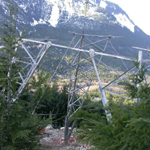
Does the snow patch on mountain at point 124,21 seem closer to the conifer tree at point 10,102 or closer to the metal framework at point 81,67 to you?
the metal framework at point 81,67

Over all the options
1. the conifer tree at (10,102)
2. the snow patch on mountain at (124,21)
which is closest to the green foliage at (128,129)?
the conifer tree at (10,102)

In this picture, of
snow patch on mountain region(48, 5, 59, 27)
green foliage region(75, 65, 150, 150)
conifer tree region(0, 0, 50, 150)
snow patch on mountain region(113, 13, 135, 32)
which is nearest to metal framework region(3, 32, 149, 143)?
conifer tree region(0, 0, 50, 150)

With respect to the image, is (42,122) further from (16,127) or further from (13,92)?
(13,92)

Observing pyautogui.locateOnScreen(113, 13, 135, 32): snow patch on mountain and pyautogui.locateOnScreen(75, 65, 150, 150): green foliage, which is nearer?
pyautogui.locateOnScreen(75, 65, 150, 150): green foliage

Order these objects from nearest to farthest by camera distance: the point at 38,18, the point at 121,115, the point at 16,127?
the point at 121,115 < the point at 16,127 < the point at 38,18

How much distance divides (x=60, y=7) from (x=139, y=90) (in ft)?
415

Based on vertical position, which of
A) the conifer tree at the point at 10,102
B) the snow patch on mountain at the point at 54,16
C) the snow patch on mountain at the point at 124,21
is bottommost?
the conifer tree at the point at 10,102

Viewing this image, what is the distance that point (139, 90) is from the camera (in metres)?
2.24

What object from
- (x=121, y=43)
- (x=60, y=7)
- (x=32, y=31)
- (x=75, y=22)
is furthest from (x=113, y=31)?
(x=32, y=31)

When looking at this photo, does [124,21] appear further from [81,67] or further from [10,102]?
[10,102]

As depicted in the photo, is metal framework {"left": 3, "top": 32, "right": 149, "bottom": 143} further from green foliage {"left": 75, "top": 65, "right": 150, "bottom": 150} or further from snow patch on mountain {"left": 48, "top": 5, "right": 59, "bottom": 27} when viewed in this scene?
snow patch on mountain {"left": 48, "top": 5, "right": 59, "bottom": 27}

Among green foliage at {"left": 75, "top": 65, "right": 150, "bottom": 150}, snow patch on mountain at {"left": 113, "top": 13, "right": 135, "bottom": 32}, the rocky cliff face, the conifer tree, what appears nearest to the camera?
green foliage at {"left": 75, "top": 65, "right": 150, "bottom": 150}

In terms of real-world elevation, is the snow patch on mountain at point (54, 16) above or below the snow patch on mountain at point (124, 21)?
below

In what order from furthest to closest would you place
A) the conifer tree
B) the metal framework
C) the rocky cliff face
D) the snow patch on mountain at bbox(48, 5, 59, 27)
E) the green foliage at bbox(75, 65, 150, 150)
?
the snow patch on mountain at bbox(48, 5, 59, 27), the rocky cliff face, the metal framework, the conifer tree, the green foliage at bbox(75, 65, 150, 150)
